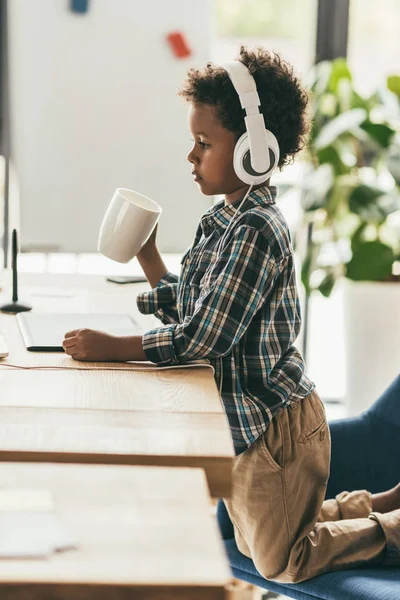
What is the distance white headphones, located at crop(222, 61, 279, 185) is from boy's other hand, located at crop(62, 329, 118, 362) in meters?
0.36

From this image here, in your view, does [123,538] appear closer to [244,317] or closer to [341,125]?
[244,317]

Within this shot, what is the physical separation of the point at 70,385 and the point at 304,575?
54 cm

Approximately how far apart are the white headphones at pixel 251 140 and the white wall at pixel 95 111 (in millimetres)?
1483

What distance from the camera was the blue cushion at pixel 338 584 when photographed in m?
1.25

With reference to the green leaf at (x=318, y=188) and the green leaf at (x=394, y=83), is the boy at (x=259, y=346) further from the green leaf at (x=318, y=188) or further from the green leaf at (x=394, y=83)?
the green leaf at (x=394, y=83)

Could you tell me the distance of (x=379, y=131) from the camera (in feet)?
8.89

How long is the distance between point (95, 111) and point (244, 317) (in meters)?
1.76

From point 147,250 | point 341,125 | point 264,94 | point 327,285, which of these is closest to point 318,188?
point 341,125

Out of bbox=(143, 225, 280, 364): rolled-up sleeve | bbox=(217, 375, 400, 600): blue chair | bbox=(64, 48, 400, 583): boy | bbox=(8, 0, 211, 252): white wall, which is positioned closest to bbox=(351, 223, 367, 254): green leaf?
bbox=(8, 0, 211, 252): white wall

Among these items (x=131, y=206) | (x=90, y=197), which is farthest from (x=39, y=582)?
(x=90, y=197)

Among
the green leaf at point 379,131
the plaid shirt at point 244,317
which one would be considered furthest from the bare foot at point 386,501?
the green leaf at point 379,131

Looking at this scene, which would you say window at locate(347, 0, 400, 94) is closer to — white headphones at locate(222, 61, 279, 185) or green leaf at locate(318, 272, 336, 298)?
green leaf at locate(318, 272, 336, 298)

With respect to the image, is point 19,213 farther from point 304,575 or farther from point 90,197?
point 304,575

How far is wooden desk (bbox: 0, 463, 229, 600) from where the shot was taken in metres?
0.60
